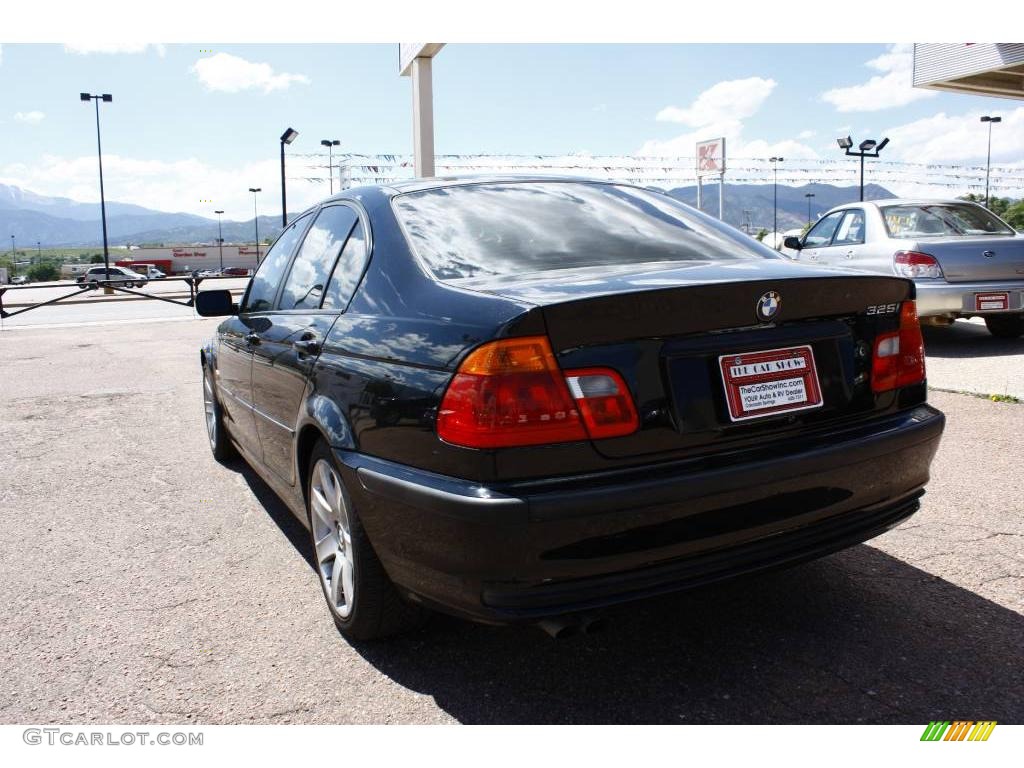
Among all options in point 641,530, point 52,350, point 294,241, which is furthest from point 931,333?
point 52,350

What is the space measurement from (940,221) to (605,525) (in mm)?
8373

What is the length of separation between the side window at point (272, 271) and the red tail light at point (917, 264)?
6.51 meters

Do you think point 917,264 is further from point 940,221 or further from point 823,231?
point 823,231

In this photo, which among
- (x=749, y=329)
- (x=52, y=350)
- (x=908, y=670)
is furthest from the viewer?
(x=52, y=350)

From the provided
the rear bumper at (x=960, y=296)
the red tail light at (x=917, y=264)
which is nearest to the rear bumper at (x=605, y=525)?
the rear bumper at (x=960, y=296)

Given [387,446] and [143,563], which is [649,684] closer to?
[387,446]

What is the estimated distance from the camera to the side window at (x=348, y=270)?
2.96m

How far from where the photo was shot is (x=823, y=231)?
10.2 metres

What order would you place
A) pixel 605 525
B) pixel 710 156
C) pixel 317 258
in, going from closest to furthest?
pixel 605 525 → pixel 317 258 → pixel 710 156

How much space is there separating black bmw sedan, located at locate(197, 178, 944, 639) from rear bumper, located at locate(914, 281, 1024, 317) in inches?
245

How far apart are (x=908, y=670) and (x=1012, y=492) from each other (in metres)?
2.16

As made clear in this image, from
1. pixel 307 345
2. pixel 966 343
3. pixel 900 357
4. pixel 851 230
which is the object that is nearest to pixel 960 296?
pixel 966 343

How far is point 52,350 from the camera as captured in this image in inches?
508

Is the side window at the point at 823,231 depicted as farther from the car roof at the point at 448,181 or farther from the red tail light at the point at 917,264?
the car roof at the point at 448,181
